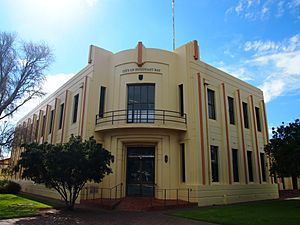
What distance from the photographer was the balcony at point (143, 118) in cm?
1816

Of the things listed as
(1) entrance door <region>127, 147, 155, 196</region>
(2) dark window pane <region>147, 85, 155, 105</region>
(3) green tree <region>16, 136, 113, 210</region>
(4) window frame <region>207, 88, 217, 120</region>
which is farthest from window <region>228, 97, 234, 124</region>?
(3) green tree <region>16, 136, 113, 210</region>

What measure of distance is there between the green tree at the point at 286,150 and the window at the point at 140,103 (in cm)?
781

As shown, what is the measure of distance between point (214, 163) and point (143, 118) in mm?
5898

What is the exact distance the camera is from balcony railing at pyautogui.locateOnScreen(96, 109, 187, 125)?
60.2 feet

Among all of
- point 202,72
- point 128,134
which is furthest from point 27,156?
point 202,72

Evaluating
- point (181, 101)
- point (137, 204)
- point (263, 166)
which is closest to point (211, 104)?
point (181, 101)

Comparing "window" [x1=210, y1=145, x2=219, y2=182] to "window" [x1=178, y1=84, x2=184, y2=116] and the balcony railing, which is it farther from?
"window" [x1=178, y1=84, x2=184, y2=116]

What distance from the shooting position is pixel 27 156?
14102mm

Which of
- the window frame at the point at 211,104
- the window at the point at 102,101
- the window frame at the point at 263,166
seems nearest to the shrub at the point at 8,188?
the window at the point at 102,101

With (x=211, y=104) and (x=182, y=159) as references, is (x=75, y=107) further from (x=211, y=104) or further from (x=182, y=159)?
(x=211, y=104)

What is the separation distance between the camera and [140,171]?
1792 centimetres

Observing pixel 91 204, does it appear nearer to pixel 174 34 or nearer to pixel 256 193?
pixel 256 193

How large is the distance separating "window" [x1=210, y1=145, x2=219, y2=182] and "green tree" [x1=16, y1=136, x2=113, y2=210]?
7.99m

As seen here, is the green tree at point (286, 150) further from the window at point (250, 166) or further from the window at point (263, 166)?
the window at point (263, 166)
